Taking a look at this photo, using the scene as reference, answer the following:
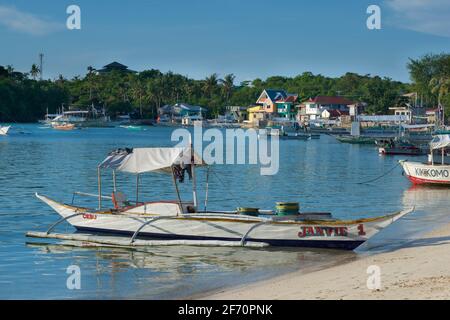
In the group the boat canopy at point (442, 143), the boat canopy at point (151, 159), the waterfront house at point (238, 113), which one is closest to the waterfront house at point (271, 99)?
the waterfront house at point (238, 113)

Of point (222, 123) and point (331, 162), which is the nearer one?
point (331, 162)

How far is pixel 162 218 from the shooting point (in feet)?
77.0

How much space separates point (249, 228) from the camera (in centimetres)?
Answer: 2234

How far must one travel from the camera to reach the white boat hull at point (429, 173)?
143 feet

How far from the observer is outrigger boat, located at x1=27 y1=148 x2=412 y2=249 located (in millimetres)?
21938

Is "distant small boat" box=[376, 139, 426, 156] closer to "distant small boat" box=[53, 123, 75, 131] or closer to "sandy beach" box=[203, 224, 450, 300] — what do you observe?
"sandy beach" box=[203, 224, 450, 300]

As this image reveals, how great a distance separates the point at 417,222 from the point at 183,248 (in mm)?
10612

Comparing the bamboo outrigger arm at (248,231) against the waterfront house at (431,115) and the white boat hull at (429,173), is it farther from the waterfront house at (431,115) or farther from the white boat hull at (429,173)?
the waterfront house at (431,115)

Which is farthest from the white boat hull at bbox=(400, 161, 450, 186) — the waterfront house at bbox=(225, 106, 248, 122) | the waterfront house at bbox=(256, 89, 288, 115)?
the waterfront house at bbox=(225, 106, 248, 122)

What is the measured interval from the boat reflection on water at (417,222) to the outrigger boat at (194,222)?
4.49ft

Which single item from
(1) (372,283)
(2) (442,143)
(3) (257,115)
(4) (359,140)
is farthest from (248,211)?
(3) (257,115)
